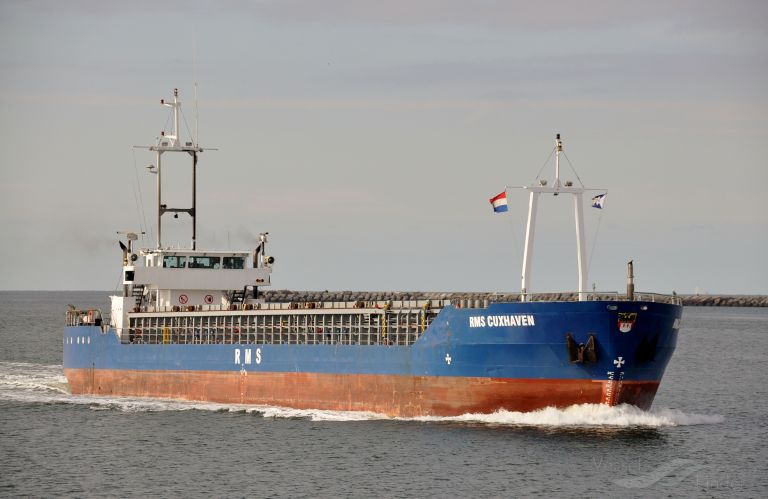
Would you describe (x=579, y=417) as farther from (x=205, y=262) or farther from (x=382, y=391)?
(x=205, y=262)

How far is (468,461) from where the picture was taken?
35.1m

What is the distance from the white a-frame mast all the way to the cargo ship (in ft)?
0.17

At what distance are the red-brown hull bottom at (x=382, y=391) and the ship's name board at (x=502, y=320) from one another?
193 cm

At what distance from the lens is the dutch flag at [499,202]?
136ft

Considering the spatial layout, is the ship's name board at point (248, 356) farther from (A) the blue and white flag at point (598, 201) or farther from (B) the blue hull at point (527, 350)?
(A) the blue and white flag at point (598, 201)

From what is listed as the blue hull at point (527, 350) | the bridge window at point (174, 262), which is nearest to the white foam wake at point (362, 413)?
the blue hull at point (527, 350)

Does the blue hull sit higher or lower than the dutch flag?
lower

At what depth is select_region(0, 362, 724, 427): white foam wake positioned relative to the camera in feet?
127

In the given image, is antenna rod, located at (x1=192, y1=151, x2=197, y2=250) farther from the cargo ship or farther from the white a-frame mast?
the white a-frame mast

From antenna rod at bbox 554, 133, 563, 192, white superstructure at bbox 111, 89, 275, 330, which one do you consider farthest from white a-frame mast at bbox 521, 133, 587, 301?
white superstructure at bbox 111, 89, 275, 330

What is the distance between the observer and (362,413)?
144 feet

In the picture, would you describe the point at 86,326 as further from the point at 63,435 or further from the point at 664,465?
the point at 664,465

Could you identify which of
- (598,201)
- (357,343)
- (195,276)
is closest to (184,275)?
(195,276)

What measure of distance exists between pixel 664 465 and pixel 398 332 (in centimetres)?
1220
